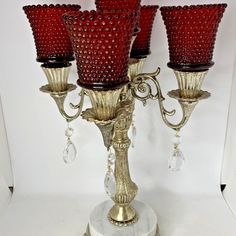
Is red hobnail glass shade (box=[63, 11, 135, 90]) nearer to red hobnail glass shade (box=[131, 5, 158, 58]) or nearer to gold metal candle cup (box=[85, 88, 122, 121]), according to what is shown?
gold metal candle cup (box=[85, 88, 122, 121])

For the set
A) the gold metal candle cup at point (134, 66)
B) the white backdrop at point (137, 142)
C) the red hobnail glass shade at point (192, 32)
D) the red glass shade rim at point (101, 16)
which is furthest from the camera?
the white backdrop at point (137, 142)

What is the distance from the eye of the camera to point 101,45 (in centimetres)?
47

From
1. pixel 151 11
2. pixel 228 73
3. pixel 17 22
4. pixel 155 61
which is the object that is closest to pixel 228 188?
pixel 228 73

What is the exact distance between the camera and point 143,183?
1047 millimetres

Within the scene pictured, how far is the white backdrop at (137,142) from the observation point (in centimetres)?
90

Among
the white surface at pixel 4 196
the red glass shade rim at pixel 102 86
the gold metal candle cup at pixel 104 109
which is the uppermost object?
the red glass shade rim at pixel 102 86

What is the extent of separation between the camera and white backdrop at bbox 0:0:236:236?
2.94 ft

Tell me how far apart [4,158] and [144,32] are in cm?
62

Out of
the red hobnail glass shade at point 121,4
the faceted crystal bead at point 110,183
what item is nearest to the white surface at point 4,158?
the faceted crystal bead at point 110,183

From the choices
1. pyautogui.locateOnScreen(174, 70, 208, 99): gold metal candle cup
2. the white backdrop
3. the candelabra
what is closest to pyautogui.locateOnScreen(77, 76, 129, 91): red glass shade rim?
the candelabra

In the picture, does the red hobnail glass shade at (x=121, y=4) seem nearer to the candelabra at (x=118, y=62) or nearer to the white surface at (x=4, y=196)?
the candelabra at (x=118, y=62)

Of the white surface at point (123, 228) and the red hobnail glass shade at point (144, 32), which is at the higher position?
the red hobnail glass shade at point (144, 32)

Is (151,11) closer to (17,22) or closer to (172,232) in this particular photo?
(17,22)

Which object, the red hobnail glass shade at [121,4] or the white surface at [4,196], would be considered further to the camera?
the white surface at [4,196]
